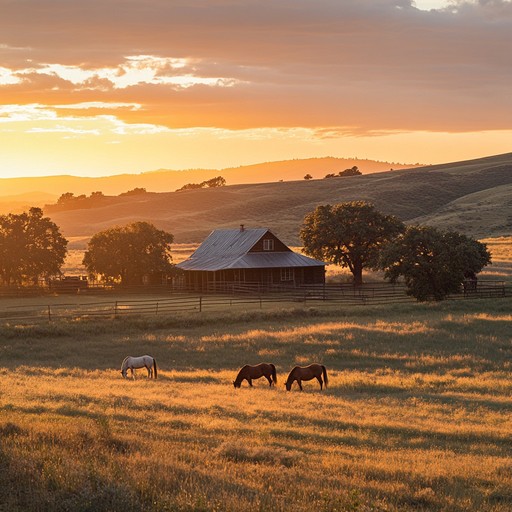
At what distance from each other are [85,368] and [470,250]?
35555mm

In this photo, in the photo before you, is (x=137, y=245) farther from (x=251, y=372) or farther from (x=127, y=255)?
(x=251, y=372)

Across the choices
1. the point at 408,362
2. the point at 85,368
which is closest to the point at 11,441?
the point at 85,368

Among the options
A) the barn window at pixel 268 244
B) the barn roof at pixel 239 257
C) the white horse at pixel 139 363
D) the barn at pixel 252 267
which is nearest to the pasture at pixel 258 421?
the white horse at pixel 139 363

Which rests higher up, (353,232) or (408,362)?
(353,232)

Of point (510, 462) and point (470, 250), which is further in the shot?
point (470, 250)

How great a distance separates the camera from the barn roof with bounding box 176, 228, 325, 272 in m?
73.2

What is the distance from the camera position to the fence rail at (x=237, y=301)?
5094 centimetres

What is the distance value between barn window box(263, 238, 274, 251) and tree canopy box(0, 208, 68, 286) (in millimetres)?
19721

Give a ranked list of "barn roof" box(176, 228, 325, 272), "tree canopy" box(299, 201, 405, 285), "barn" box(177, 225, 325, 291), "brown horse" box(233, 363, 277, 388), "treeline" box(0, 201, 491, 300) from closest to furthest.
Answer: "brown horse" box(233, 363, 277, 388) < "barn" box(177, 225, 325, 291) < "treeline" box(0, 201, 491, 300) < "barn roof" box(176, 228, 325, 272) < "tree canopy" box(299, 201, 405, 285)

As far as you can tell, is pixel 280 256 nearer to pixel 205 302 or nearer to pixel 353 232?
pixel 353 232

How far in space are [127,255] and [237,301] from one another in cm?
1822

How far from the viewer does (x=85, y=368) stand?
3453cm

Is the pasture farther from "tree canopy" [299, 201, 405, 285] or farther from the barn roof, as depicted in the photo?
"tree canopy" [299, 201, 405, 285]

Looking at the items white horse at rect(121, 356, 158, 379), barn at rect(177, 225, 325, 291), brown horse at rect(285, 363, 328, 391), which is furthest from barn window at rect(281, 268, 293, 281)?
brown horse at rect(285, 363, 328, 391)
